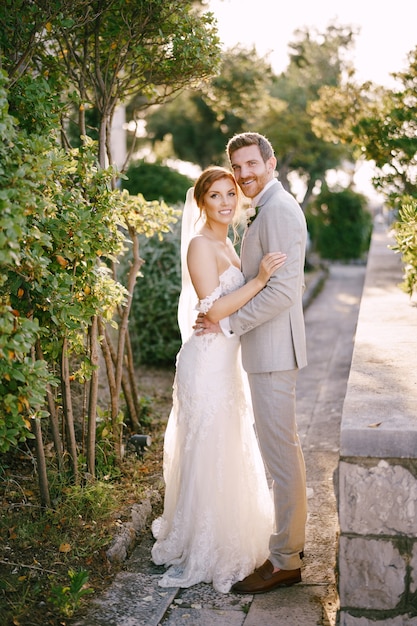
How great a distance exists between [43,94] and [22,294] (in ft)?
3.53

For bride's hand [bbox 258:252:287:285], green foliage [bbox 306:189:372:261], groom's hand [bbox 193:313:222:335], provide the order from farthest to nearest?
green foliage [bbox 306:189:372:261] < groom's hand [bbox 193:313:222:335] < bride's hand [bbox 258:252:287:285]

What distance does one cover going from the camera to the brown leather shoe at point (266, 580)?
373 centimetres

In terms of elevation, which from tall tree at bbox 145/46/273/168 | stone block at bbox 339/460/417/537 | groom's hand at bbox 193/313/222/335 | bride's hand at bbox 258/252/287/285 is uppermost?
tall tree at bbox 145/46/273/168

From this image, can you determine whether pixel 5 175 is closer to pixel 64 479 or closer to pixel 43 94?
pixel 43 94

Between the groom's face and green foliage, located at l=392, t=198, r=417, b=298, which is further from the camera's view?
green foliage, located at l=392, t=198, r=417, b=298

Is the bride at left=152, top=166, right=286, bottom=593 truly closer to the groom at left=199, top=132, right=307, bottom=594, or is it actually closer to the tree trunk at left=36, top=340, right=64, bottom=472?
the groom at left=199, top=132, right=307, bottom=594

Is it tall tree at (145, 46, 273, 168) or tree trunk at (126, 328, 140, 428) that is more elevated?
tall tree at (145, 46, 273, 168)

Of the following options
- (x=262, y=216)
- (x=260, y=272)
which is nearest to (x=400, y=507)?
(x=260, y=272)

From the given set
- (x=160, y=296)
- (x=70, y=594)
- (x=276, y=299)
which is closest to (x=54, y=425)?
(x=70, y=594)

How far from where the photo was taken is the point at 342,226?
22.6 m

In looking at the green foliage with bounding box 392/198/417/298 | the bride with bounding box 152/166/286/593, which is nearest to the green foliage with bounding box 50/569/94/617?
the bride with bounding box 152/166/286/593

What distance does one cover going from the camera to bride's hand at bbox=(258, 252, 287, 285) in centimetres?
362

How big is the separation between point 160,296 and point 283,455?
473 cm

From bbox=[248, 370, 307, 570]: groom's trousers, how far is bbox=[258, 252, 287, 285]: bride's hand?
20.2 inches
